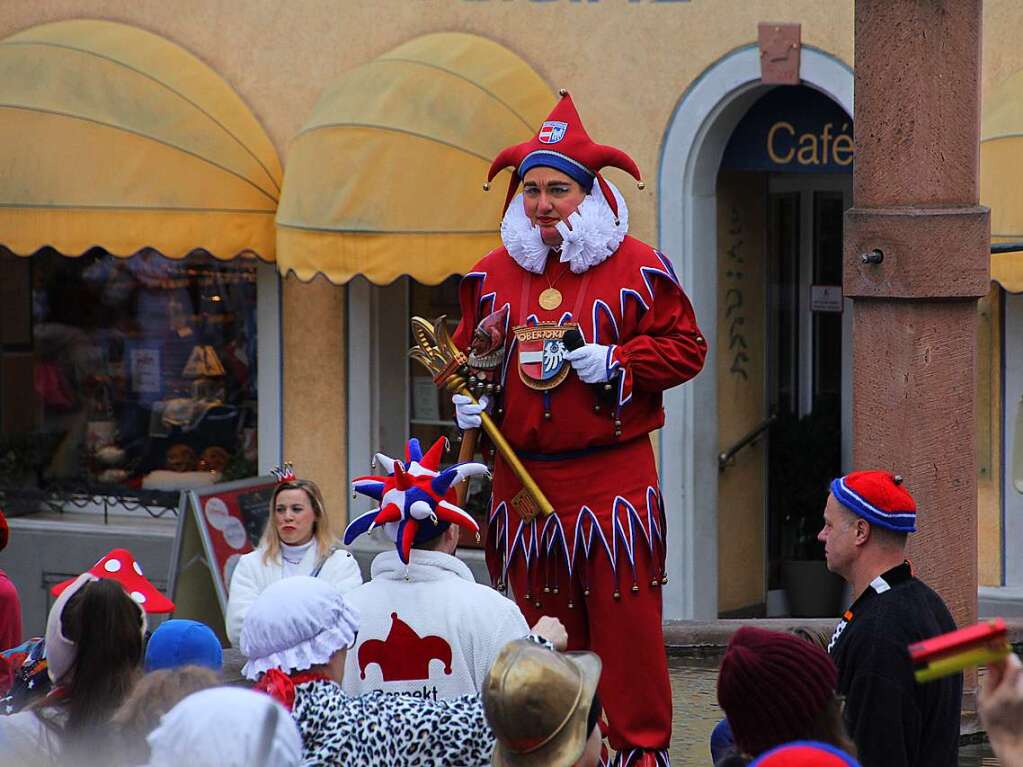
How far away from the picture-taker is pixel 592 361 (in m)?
5.45

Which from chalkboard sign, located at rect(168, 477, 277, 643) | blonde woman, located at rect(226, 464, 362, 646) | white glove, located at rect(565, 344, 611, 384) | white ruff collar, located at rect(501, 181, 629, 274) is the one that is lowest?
chalkboard sign, located at rect(168, 477, 277, 643)

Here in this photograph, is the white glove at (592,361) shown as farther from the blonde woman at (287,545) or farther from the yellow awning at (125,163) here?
the yellow awning at (125,163)

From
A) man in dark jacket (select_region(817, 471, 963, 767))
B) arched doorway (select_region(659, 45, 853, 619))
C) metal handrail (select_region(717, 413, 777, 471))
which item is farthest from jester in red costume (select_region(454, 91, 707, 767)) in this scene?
metal handrail (select_region(717, 413, 777, 471))

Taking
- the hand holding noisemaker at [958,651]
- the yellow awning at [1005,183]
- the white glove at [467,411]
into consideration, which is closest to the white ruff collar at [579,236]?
the white glove at [467,411]

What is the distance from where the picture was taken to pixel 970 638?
2.81 metres

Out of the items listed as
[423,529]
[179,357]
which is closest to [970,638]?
[423,529]

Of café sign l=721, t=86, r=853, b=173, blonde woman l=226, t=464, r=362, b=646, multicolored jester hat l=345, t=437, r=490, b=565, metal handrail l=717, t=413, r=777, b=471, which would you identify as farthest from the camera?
metal handrail l=717, t=413, r=777, b=471

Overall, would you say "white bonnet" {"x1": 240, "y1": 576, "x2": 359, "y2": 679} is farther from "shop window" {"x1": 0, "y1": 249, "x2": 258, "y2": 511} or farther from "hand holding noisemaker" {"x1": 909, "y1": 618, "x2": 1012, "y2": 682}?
"shop window" {"x1": 0, "y1": 249, "x2": 258, "y2": 511}

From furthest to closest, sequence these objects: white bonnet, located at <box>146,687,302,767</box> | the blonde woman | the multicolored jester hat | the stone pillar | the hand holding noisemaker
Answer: the blonde woman, the stone pillar, the multicolored jester hat, white bonnet, located at <box>146,687,302,767</box>, the hand holding noisemaker

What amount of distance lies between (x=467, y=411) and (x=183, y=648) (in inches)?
60.8

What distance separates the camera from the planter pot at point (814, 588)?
36.3 feet

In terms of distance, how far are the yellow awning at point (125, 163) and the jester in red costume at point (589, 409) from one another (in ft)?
18.3

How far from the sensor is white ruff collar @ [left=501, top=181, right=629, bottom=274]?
5.61 meters

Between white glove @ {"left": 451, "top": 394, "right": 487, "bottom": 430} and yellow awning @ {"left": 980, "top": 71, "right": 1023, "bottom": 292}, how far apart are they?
408cm
